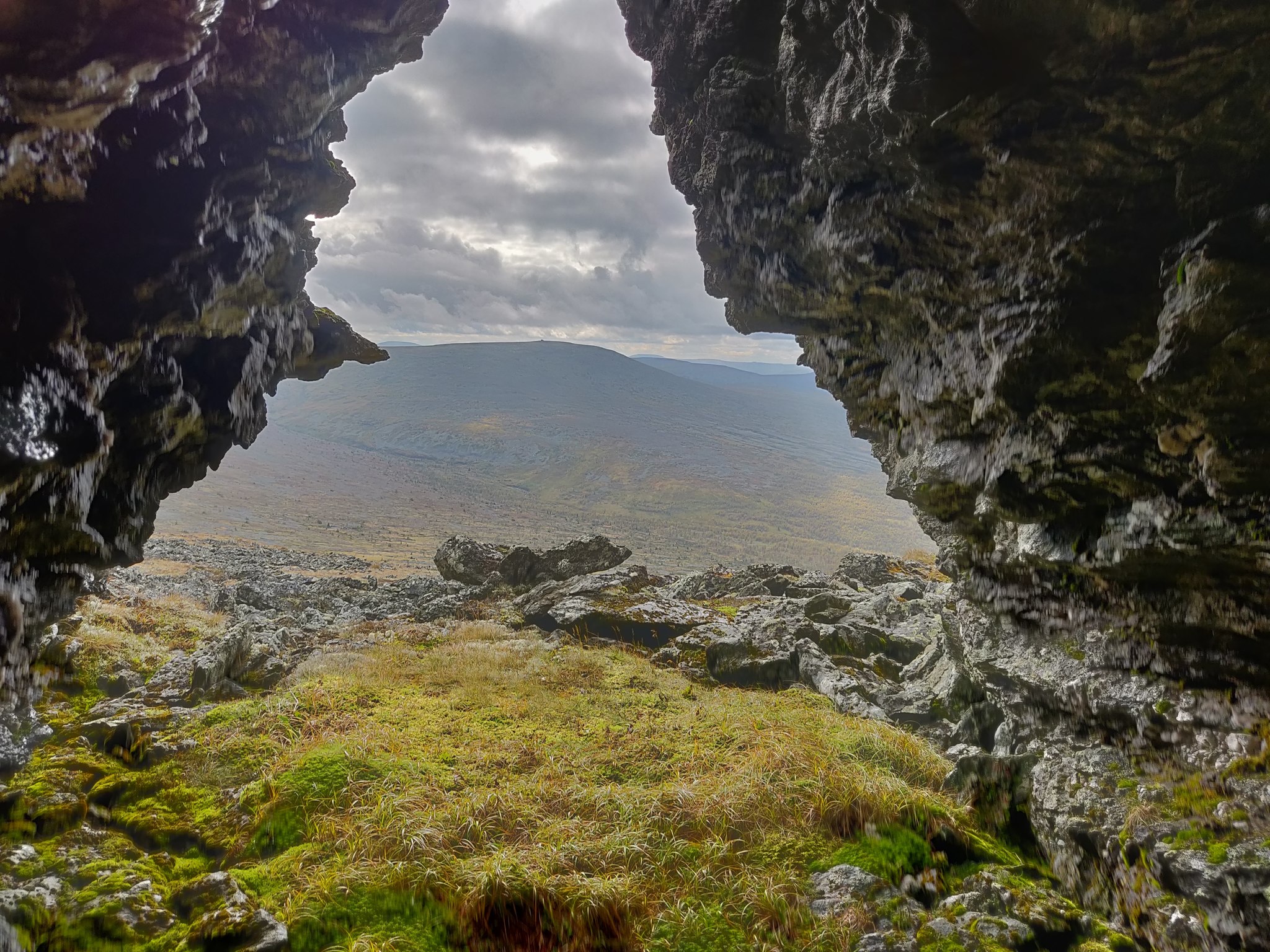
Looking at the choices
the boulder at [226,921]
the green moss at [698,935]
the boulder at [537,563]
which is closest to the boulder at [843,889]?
the green moss at [698,935]

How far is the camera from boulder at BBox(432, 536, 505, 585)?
3122 centimetres

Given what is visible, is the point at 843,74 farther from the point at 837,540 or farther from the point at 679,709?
the point at 837,540

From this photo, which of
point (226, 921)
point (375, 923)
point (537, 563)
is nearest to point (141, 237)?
point (226, 921)

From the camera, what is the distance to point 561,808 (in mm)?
8773

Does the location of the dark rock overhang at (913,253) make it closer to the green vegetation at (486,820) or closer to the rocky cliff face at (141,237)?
the rocky cliff face at (141,237)

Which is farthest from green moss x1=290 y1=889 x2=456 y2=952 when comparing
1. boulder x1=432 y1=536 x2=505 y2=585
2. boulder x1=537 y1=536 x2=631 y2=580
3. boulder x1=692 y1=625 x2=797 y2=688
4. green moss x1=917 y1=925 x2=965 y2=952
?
boulder x1=432 y1=536 x2=505 y2=585

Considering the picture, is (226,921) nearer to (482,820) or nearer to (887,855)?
(482,820)

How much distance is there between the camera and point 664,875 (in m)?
7.17

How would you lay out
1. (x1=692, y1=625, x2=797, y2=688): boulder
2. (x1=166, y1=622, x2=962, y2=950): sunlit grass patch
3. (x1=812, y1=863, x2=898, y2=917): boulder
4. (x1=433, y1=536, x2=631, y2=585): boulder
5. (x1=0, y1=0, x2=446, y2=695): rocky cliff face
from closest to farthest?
(x1=0, y1=0, x2=446, y2=695): rocky cliff face < (x1=166, y1=622, x2=962, y2=950): sunlit grass patch < (x1=812, y1=863, x2=898, y2=917): boulder < (x1=692, y1=625, x2=797, y2=688): boulder < (x1=433, y1=536, x2=631, y2=585): boulder

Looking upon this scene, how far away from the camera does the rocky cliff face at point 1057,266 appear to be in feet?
18.8

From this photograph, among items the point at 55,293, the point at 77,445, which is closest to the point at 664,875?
the point at 77,445

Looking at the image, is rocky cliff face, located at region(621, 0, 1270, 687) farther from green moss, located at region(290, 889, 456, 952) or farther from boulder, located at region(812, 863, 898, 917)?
green moss, located at region(290, 889, 456, 952)

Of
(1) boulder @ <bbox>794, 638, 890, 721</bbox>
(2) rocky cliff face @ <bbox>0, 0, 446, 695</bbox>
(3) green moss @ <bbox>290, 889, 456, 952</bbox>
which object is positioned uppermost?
(2) rocky cliff face @ <bbox>0, 0, 446, 695</bbox>

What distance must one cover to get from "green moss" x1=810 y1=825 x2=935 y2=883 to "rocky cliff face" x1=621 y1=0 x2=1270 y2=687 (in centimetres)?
402
